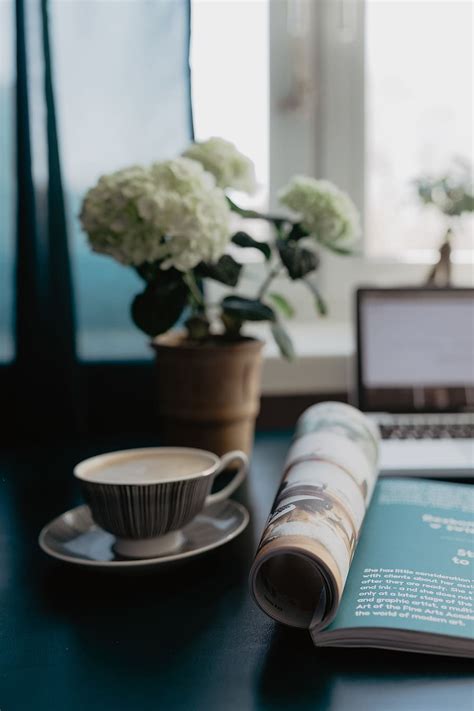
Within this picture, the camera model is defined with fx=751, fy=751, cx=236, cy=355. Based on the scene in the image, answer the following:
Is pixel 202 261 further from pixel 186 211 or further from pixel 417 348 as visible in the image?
pixel 417 348

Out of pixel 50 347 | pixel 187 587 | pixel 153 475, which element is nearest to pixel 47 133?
pixel 50 347

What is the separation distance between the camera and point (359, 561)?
591mm

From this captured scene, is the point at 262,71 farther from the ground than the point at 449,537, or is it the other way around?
the point at 262,71

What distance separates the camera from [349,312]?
144cm

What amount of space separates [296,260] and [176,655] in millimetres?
536

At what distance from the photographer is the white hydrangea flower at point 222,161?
2.96 feet

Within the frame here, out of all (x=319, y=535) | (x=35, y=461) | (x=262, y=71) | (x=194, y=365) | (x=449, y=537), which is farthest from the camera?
(x=262, y=71)

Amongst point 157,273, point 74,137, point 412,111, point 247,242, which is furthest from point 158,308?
point 412,111

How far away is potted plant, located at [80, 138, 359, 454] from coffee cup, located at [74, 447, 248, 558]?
0.73 ft

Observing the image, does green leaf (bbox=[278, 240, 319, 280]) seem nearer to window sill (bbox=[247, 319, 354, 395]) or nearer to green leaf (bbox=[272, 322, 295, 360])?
green leaf (bbox=[272, 322, 295, 360])

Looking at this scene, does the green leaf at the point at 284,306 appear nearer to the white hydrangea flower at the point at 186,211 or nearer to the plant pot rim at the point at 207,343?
the plant pot rim at the point at 207,343

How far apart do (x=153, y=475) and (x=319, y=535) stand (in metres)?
0.21

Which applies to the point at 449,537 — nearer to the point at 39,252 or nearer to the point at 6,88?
the point at 39,252

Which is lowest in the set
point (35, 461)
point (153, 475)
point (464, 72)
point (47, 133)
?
point (35, 461)
